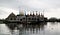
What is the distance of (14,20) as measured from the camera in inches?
5384

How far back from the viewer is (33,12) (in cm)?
13912

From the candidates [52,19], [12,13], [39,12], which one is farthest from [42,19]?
[52,19]

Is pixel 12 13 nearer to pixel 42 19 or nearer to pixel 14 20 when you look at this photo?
pixel 14 20

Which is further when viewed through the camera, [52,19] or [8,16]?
[52,19]

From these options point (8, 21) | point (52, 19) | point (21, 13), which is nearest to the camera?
point (8, 21)

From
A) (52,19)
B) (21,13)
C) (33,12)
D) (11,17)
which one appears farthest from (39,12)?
(52,19)

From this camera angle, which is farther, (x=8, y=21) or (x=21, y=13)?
(x=21, y=13)

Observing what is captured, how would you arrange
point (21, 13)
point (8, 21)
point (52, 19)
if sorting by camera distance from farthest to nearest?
point (52, 19), point (21, 13), point (8, 21)

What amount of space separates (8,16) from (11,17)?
3898 millimetres

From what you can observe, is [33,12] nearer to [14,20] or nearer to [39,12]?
[39,12]

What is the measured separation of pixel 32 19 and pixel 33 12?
232 inches

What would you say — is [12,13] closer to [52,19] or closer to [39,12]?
[39,12]

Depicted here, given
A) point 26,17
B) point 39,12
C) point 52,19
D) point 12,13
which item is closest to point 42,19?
point 39,12

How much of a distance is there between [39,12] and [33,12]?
19.6ft
